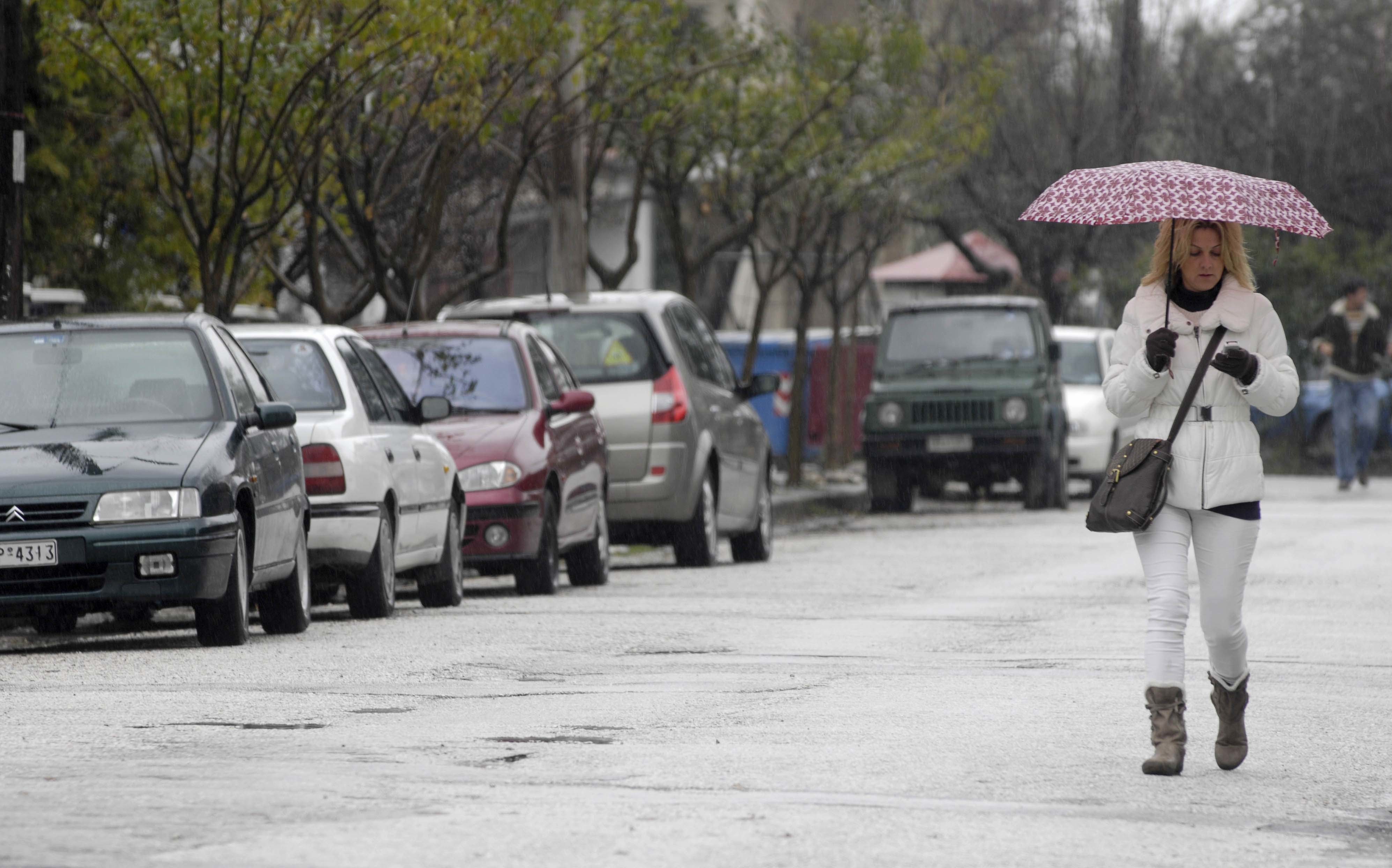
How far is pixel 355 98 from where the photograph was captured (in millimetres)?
16734

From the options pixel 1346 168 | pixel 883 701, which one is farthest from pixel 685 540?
pixel 1346 168

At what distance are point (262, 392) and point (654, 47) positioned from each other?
923 centimetres

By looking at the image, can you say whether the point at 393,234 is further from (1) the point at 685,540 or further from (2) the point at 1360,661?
(2) the point at 1360,661

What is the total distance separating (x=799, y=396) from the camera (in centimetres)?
2714

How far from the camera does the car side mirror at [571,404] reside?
1435cm

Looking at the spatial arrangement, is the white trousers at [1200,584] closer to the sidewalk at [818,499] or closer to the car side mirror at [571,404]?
the car side mirror at [571,404]

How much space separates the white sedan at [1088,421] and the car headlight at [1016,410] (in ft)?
5.20

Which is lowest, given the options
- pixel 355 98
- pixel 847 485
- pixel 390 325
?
pixel 847 485

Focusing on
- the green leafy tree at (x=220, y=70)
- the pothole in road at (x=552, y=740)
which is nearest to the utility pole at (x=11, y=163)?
the green leafy tree at (x=220, y=70)

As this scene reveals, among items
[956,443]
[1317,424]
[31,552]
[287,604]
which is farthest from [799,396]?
[31,552]

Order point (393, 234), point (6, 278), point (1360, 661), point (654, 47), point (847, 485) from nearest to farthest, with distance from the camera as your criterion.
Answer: point (1360, 661) < point (6, 278) < point (654, 47) < point (393, 234) < point (847, 485)

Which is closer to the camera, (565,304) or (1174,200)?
(1174,200)

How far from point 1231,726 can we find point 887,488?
17018 millimetres

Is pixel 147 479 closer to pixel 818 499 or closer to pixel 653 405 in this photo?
pixel 653 405
